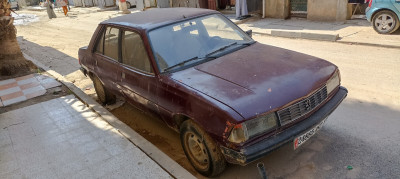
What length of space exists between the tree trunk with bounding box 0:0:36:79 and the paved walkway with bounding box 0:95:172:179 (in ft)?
9.44

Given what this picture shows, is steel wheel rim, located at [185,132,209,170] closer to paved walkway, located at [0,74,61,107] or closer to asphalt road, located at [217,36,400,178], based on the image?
asphalt road, located at [217,36,400,178]

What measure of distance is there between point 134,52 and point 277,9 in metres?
9.89

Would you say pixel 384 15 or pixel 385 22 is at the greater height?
pixel 384 15

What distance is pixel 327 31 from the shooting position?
9.56 meters

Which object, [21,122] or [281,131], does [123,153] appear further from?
[21,122]

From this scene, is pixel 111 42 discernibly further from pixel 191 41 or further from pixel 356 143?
pixel 356 143

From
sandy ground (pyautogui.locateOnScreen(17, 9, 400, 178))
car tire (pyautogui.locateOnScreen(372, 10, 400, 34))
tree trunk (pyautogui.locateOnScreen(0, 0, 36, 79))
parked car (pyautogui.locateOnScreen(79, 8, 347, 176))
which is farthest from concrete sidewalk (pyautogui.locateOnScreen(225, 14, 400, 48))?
tree trunk (pyautogui.locateOnScreen(0, 0, 36, 79))

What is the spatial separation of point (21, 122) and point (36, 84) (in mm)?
2136

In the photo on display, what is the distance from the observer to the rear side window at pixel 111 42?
14.7 feet

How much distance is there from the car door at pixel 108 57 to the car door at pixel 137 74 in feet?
0.65

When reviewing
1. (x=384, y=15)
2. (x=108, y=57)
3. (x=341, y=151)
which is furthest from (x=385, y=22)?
(x=108, y=57)

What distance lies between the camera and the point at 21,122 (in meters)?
5.14

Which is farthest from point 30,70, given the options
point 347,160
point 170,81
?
point 347,160

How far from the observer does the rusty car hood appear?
2867 millimetres
